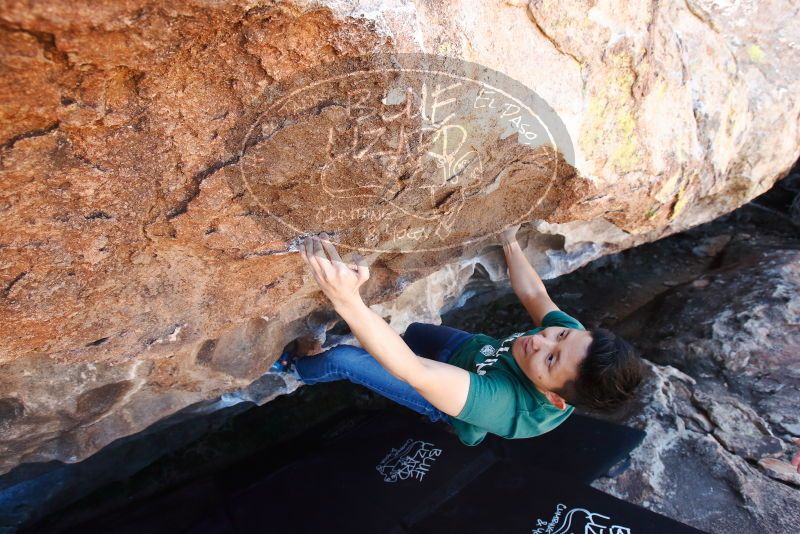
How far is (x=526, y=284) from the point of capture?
5.36 feet

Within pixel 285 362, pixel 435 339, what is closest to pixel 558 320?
pixel 435 339

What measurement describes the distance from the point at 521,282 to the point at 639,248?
6.12ft

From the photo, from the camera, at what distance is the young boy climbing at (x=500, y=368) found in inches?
39.9

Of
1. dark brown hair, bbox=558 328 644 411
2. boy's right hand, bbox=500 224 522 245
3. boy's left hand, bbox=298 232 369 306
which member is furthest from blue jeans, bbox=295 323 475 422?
boy's left hand, bbox=298 232 369 306

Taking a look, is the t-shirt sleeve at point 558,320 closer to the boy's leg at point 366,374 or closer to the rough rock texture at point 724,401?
the boy's leg at point 366,374

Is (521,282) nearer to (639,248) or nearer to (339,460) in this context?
(339,460)

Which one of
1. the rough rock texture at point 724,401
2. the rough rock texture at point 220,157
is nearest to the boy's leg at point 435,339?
the rough rock texture at point 220,157

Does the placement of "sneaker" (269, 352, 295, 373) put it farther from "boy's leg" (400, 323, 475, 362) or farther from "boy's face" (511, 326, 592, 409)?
"boy's face" (511, 326, 592, 409)

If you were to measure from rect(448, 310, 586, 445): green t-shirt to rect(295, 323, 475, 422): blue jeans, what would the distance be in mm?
187

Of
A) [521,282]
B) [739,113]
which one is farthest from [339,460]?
[739,113]

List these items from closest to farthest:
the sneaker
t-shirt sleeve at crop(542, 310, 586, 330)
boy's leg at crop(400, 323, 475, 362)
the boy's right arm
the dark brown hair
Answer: the dark brown hair
t-shirt sleeve at crop(542, 310, 586, 330)
the boy's right arm
boy's leg at crop(400, 323, 475, 362)
the sneaker

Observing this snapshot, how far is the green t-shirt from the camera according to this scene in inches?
47.6

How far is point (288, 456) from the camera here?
2.26m

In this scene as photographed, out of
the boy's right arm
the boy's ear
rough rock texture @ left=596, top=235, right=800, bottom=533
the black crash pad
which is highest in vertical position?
the boy's right arm
